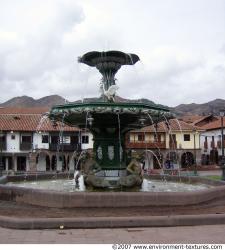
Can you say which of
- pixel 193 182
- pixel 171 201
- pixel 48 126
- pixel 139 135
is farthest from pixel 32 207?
pixel 139 135

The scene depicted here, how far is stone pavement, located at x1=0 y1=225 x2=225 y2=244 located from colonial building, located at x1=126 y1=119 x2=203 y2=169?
5178 cm

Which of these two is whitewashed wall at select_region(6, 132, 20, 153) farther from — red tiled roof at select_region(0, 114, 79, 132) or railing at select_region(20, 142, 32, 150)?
red tiled roof at select_region(0, 114, 79, 132)

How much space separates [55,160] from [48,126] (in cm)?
425

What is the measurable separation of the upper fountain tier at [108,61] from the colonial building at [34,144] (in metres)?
41.7

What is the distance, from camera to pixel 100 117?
52.6ft

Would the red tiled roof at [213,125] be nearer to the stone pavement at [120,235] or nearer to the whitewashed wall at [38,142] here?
Answer: the whitewashed wall at [38,142]

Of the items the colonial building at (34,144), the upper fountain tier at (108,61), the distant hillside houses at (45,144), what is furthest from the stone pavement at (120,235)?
the colonial building at (34,144)

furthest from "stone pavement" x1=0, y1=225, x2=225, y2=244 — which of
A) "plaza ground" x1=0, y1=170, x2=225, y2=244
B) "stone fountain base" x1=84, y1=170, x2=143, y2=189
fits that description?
"stone fountain base" x1=84, y1=170, x2=143, y2=189

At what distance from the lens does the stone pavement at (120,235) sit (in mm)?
8328

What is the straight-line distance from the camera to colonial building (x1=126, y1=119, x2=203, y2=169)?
62.9m

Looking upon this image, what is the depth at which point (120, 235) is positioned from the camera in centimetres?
885

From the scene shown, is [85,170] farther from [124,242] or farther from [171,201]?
[124,242]

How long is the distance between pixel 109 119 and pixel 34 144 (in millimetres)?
45439

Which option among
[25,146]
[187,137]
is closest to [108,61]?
[25,146]
